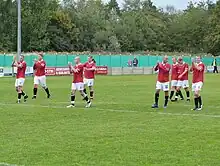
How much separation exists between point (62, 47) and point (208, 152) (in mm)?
90452

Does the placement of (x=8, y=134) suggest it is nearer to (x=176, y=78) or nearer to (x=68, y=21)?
(x=176, y=78)

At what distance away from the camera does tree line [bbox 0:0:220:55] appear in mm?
97750

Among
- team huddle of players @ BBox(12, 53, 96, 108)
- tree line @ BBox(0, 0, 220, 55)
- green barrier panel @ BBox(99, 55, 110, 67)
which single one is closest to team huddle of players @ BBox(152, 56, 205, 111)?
team huddle of players @ BBox(12, 53, 96, 108)

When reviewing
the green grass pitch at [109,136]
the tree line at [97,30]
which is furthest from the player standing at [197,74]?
the tree line at [97,30]

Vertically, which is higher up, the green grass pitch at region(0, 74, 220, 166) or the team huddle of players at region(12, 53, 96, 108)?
the team huddle of players at region(12, 53, 96, 108)

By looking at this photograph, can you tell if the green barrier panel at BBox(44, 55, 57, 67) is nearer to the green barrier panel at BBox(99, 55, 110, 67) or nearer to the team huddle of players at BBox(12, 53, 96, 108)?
the green barrier panel at BBox(99, 55, 110, 67)

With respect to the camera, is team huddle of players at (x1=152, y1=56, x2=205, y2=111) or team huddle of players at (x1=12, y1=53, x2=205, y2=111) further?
team huddle of players at (x1=12, y1=53, x2=205, y2=111)

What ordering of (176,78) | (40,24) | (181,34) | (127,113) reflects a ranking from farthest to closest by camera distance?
1. (181,34)
2. (40,24)
3. (176,78)
4. (127,113)

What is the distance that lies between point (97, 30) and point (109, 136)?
310ft

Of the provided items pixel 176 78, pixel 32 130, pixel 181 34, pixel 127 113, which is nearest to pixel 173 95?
pixel 176 78

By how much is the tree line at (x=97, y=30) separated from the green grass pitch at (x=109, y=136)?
74698mm

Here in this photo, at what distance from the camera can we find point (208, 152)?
1166 cm

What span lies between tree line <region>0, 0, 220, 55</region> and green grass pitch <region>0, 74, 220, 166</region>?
7470 centimetres

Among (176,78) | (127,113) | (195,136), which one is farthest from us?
(176,78)
